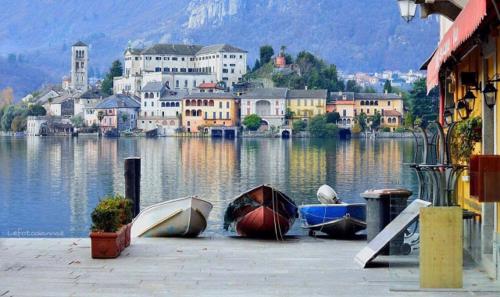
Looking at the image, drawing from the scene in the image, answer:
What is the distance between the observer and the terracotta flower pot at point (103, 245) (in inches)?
450

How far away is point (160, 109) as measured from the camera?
17300 centimetres

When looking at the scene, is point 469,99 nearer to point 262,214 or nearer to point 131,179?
point 262,214

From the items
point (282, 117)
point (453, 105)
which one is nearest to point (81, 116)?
point (282, 117)

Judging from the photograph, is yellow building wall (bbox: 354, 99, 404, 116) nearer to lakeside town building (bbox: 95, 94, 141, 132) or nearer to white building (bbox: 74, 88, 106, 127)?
lakeside town building (bbox: 95, 94, 141, 132)

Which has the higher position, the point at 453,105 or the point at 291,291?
the point at 453,105

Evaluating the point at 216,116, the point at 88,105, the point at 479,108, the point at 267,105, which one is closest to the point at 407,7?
the point at 479,108

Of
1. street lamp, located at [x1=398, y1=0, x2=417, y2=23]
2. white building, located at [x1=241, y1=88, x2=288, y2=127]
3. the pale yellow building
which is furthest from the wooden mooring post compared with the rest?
the pale yellow building

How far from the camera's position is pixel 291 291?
9.22m

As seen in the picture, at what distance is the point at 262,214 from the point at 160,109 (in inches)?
6256

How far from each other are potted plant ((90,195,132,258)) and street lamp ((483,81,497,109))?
4.09 meters

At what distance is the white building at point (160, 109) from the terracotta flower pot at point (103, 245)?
518ft

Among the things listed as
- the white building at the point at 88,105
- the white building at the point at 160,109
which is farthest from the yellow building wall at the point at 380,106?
the white building at the point at 88,105

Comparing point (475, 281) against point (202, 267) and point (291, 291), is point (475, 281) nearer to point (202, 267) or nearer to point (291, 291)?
point (291, 291)

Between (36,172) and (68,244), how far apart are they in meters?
55.2
